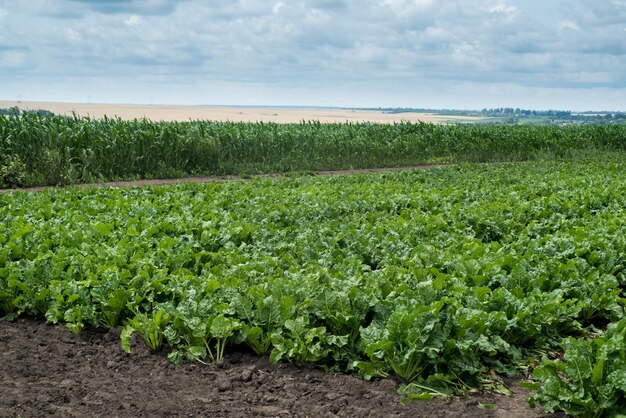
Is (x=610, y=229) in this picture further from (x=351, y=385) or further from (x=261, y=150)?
(x=261, y=150)

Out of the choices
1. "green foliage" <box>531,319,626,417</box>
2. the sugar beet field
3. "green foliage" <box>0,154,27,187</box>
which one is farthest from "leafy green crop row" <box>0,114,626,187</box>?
"green foliage" <box>531,319,626,417</box>

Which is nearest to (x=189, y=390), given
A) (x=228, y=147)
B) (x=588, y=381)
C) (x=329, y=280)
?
(x=329, y=280)

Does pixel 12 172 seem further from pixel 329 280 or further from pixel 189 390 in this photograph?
pixel 189 390

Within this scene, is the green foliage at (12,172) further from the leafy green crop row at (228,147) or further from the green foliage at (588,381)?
the green foliage at (588,381)

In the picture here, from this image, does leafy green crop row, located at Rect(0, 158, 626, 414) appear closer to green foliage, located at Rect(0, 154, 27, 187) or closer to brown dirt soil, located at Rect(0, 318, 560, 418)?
brown dirt soil, located at Rect(0, 318, 560, 418)

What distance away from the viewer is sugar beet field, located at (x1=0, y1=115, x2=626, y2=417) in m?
5.61

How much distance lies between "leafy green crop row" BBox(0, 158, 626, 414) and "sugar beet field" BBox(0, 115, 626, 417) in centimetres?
2

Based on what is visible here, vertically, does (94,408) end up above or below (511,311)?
below

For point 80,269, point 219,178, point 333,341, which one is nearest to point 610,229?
point 333,341

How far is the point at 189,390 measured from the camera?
575 centimetres

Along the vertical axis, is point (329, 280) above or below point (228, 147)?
below

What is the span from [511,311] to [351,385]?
1753 millimetres

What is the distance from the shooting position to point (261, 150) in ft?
86.2

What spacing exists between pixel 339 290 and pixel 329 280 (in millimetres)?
535
